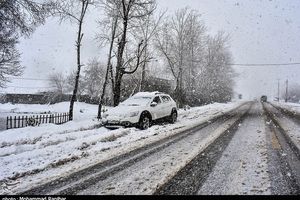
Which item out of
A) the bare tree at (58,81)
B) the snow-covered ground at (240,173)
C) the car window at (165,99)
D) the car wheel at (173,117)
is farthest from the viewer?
the bare tree at (58,81)

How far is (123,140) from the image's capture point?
10.6 m

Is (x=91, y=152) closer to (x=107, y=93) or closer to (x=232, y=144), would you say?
(x=232, y=144)

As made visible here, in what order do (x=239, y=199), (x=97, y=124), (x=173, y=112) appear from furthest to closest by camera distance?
(x=173, y=112), (x=97, y=124), (x=239, y=199)

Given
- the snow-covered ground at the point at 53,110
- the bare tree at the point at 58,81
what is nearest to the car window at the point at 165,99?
the snow-covered ground at the point at 53,110

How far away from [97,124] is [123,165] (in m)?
9.72

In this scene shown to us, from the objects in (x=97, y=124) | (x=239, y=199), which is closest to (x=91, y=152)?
(x=239, y=199)

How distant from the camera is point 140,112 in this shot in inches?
552

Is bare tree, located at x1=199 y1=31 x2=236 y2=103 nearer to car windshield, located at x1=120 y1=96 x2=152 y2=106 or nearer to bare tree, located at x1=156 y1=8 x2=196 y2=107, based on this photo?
bare tree, located at x1=156 y1=8 x2=196 y2=107

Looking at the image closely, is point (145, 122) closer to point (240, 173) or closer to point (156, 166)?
point (156, 166)

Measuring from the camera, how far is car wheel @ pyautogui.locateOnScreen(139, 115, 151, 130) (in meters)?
14.0

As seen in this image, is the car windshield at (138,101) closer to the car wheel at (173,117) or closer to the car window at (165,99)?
the car window at (165,99)

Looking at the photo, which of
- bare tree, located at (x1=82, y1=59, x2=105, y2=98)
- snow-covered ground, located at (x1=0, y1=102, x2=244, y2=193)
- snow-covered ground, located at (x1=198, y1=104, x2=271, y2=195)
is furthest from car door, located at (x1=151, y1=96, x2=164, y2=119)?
bare tree, located at (x1=82, y1=59, x2=105, y2=98)

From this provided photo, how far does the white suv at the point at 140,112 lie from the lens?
13.8 meters

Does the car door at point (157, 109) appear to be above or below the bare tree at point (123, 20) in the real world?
below
